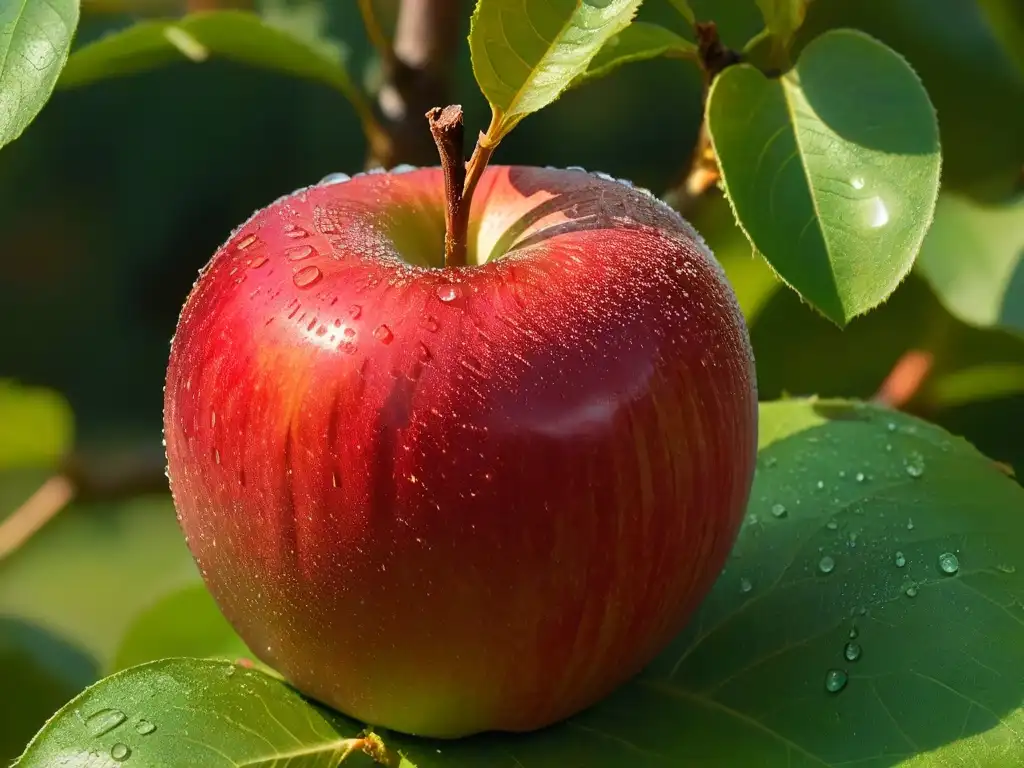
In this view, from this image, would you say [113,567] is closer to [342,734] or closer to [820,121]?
[342,734]

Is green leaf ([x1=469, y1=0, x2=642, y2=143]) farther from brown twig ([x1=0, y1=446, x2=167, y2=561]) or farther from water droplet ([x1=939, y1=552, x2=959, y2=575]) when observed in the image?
brown twig ([x1=0, y1=446, x2=167, y2=561])

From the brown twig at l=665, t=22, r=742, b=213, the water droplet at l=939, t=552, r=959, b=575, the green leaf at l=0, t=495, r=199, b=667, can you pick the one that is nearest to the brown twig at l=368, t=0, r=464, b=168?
the brown twig at l=665, t=22, r=742, b=213

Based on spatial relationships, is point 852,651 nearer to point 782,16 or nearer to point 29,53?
point 782,16

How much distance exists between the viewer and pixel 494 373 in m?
0.37

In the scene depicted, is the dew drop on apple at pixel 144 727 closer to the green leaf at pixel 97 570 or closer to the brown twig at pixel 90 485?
the brown twig at pixel 90 485

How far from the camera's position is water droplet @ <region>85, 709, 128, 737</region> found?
42cm

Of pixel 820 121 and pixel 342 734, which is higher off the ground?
pixel 820 121

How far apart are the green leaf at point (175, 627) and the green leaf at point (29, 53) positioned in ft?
1.14

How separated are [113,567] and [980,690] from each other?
5.04 ft

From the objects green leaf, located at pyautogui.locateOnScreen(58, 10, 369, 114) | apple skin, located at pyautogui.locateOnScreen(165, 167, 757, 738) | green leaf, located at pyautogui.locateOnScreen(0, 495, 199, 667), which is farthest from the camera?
green leaf, located at pyautogui.locateOnScreen(0, 495, 199, 667)

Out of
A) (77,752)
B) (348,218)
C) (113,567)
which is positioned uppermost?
(348,218)

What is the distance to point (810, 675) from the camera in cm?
46

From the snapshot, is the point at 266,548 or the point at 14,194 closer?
the point at 266,548

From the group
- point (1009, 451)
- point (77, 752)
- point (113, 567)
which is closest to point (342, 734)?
point (77, 752)
